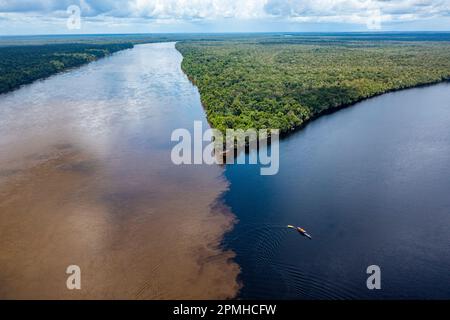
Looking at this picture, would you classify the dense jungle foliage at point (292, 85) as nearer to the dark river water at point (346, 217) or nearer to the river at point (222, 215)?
the river at point (222, 215)

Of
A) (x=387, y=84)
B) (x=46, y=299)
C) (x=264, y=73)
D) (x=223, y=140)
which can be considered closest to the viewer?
(x=46, y=299)

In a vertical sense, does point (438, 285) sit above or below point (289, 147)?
below

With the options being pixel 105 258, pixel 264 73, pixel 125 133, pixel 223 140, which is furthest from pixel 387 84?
pixel 105 258

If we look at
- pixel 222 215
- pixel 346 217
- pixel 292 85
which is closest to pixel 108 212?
pixel 222 215

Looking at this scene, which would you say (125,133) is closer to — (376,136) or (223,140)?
(223,140)

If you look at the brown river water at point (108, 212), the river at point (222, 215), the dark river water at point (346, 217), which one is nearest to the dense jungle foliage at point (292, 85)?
the river at point (222, 215)

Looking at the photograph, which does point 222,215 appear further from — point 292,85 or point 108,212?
point 292,85

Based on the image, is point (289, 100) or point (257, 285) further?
point (289, 100)

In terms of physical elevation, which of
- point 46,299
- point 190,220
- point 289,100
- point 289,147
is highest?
point 289,100

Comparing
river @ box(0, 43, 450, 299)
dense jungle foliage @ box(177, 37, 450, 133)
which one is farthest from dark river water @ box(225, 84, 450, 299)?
dense jungle foliage @ box(177, 37, 450, 133)
